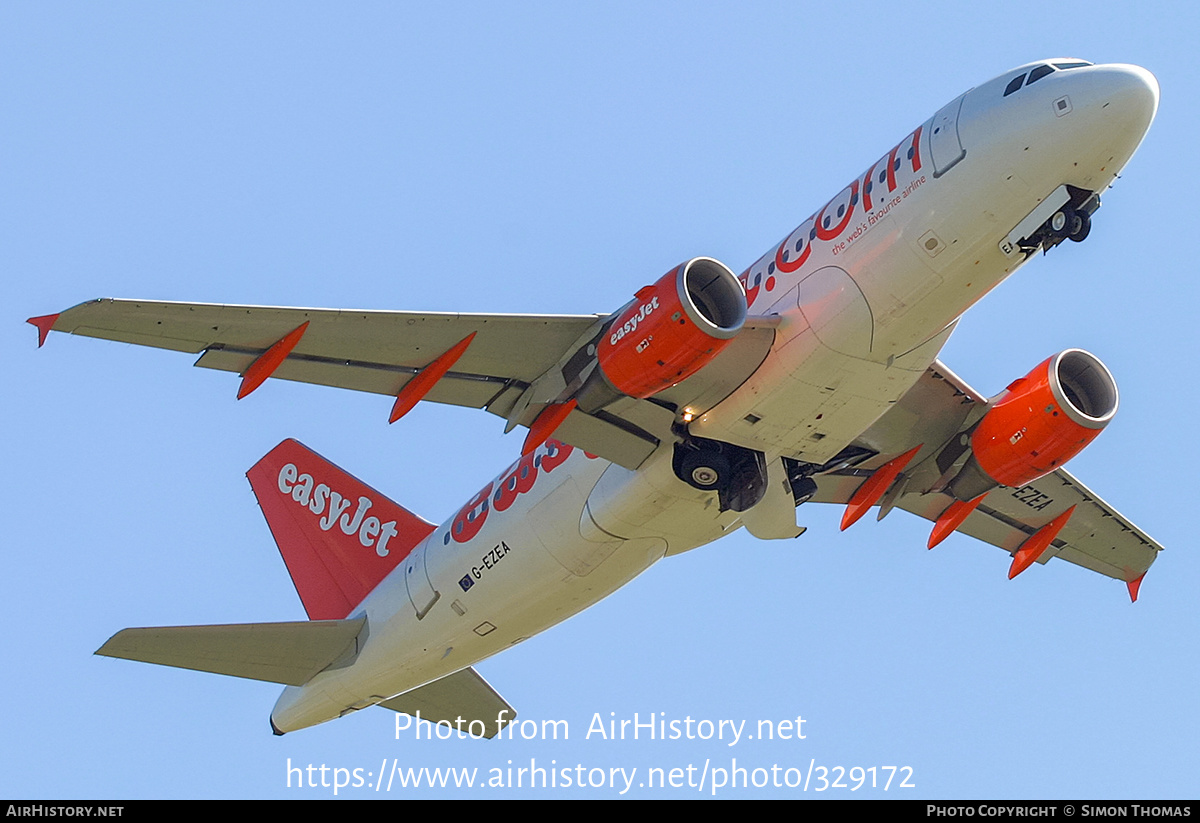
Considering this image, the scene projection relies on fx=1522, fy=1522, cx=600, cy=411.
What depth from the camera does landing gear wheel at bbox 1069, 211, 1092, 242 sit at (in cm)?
2178

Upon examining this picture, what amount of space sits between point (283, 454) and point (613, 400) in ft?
39.4

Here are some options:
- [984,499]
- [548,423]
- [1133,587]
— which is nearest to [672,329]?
[548,423]

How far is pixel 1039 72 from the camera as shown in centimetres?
2203

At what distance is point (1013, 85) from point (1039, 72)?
1.31 ft

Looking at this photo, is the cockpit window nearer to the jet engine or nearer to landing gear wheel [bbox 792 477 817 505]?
the jet engine

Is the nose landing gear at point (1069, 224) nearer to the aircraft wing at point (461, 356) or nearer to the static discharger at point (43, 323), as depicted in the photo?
the aircraft wing at point (461, 356)

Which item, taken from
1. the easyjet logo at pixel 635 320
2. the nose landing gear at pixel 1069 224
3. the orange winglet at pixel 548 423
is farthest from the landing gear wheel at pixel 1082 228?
the orange winglet at pixel 548 423

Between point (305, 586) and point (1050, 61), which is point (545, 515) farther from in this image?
point (1050, 61)

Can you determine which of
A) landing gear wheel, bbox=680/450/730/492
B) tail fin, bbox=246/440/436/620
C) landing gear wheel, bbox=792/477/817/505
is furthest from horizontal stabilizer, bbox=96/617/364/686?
landing gear wheel, bbox=792/477/817/505

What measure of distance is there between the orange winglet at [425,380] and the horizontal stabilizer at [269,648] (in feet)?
21.1

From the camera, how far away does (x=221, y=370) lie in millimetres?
23094

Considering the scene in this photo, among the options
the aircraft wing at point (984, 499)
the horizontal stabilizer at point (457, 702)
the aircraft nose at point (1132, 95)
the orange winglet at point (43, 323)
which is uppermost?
the aircraft nose at point (1132, 95)

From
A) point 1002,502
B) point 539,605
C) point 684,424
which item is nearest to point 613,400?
point 684,424

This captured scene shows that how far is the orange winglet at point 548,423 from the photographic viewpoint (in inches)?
943
